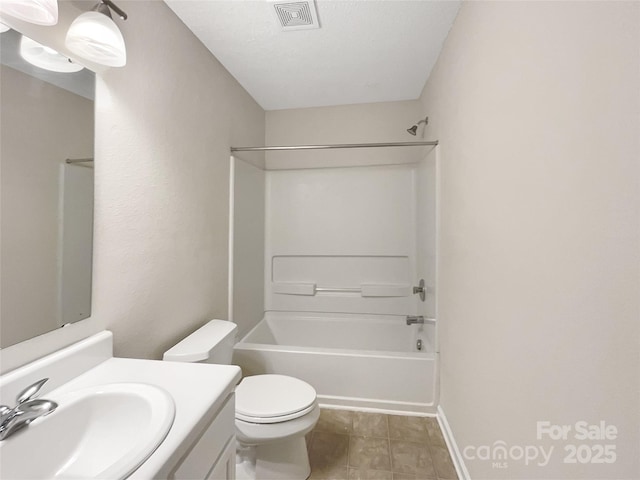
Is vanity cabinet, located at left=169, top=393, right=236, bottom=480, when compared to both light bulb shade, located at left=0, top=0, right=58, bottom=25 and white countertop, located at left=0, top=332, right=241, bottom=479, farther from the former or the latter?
light bulb shade, located at left=0, top=0, right=58, bottom=25

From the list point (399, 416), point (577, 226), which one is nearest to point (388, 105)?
point (577, 226)

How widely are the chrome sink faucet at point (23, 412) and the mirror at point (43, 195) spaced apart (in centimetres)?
17

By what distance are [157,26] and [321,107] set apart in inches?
64.7

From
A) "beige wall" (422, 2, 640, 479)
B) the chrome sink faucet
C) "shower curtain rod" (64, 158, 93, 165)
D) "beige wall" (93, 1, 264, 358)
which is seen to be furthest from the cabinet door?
"shower curtain rod" (64, 158, 93, 165)

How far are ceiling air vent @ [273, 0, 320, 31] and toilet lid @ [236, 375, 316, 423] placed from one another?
1.94 metres

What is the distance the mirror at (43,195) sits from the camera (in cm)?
79

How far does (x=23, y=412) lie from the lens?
2.26 ft

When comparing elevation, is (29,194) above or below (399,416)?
above

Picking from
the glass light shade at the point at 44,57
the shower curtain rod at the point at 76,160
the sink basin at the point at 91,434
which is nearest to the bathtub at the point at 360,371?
the sink basin at the point at 91,434

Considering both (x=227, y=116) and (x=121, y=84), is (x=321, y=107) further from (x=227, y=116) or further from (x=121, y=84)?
(x=121, y=84)

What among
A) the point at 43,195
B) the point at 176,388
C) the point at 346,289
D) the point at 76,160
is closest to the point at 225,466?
the point at 176,388

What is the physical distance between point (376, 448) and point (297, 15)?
2.41 metres

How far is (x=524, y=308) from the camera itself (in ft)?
2.91

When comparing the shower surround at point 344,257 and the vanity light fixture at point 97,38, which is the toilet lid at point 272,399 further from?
the vanity light fixture at point 97,38
